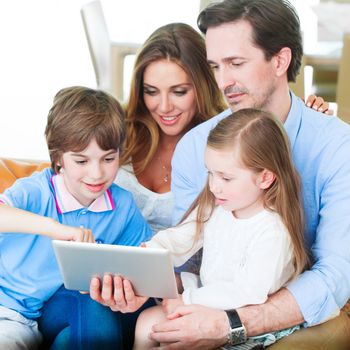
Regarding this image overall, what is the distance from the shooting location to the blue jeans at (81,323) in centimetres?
177

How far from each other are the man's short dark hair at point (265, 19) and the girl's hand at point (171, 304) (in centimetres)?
67

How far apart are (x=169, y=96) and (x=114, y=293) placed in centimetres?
76

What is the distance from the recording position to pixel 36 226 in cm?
172

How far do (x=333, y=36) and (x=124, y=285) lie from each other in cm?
341

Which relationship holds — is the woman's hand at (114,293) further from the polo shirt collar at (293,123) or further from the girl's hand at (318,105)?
the girl's hand at (318,105)

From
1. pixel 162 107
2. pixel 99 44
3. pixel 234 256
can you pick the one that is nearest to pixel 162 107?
pixel 162 107

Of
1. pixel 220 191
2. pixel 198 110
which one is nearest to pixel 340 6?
pixel 198 110

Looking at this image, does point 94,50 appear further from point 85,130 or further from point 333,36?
point 85,130

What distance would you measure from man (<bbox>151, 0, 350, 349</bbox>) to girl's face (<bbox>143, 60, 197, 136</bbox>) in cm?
22

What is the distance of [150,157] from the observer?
2359mm

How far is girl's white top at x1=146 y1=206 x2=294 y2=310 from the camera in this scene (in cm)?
165

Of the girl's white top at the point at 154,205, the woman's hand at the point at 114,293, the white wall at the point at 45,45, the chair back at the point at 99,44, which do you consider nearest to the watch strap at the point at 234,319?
the woman's hand at the point at 114,293

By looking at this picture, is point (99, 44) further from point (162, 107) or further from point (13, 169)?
point (162, 107)

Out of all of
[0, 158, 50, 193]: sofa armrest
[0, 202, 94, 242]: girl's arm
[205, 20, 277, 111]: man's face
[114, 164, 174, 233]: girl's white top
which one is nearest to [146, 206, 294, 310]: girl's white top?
[0, 202, 94, 242]: girl's arm
